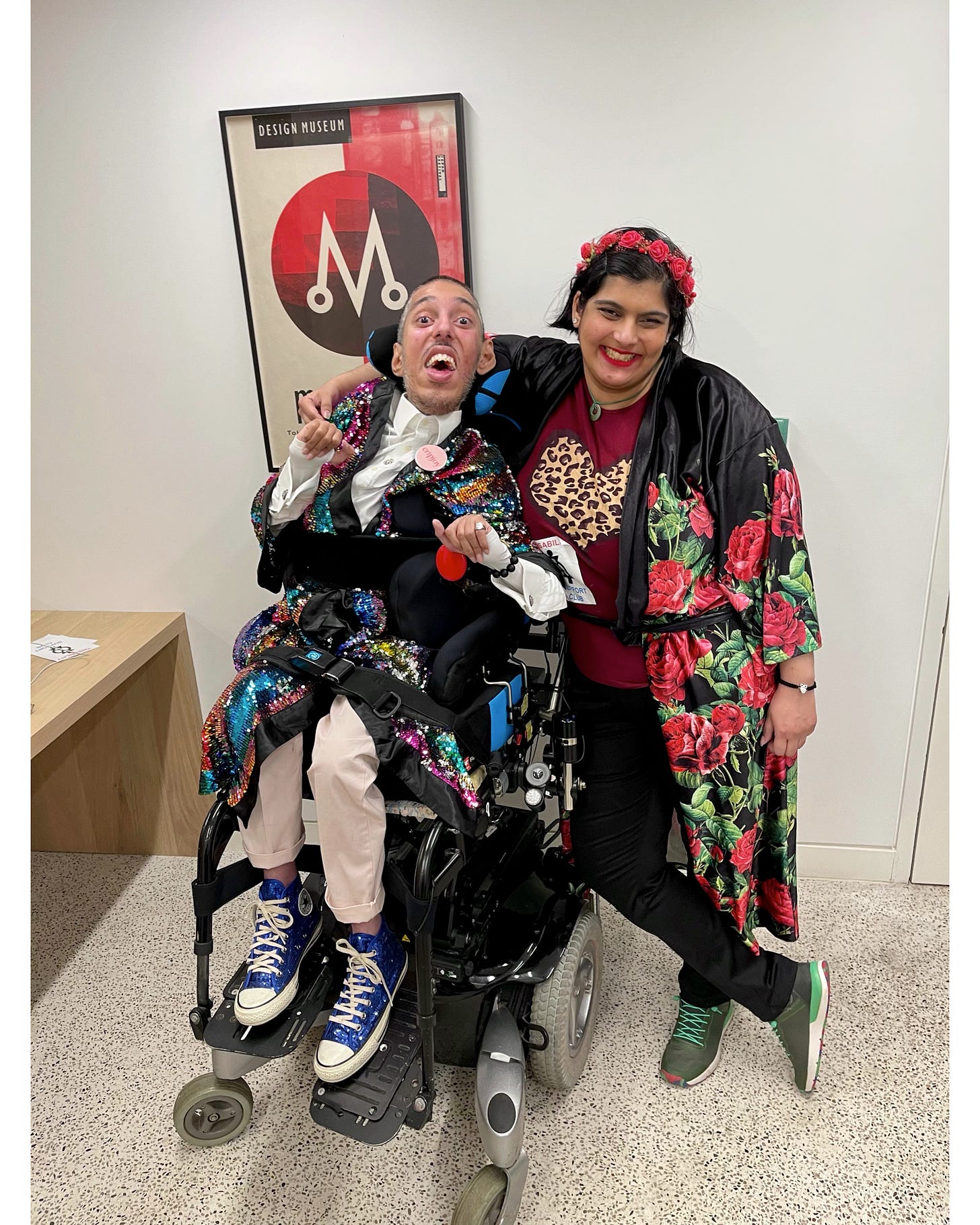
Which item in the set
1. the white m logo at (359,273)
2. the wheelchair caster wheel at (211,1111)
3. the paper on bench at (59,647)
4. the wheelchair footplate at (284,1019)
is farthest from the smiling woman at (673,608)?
the paper on bench at (59,647)

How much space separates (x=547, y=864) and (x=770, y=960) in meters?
0.52

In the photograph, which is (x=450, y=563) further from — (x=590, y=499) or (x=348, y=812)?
(x=348, y=812)

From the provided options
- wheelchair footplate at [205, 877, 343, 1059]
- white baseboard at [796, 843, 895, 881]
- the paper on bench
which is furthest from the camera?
white baseboard at [796, 843, 895, 881]

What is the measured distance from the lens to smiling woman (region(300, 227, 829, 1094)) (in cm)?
169

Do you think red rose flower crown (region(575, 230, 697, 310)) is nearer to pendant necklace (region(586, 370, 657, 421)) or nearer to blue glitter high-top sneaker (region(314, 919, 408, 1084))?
pendant necklace (region(586, 370, 657, 421))

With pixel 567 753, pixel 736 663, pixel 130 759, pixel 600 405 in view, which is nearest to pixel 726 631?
pixel 736 663

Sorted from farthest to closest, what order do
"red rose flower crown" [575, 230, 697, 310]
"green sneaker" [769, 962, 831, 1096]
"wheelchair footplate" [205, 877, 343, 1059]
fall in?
"green sneaker" [769, 962, 831, 1096]
"red rose flower crown" [575, 230, 697, 310]
"wheelchair footplate" [205, 877, 343, 1059]

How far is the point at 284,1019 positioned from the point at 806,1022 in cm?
110

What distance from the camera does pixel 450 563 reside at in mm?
1678

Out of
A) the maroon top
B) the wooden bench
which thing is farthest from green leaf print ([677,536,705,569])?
the wooden bench

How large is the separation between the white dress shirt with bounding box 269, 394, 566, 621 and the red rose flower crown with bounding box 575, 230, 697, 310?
0.43 metres

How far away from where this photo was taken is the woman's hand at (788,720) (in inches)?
70.7

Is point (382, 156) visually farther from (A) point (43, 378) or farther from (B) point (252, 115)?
(A) point (43, 378)

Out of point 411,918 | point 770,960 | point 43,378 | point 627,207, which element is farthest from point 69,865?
point 627,207
